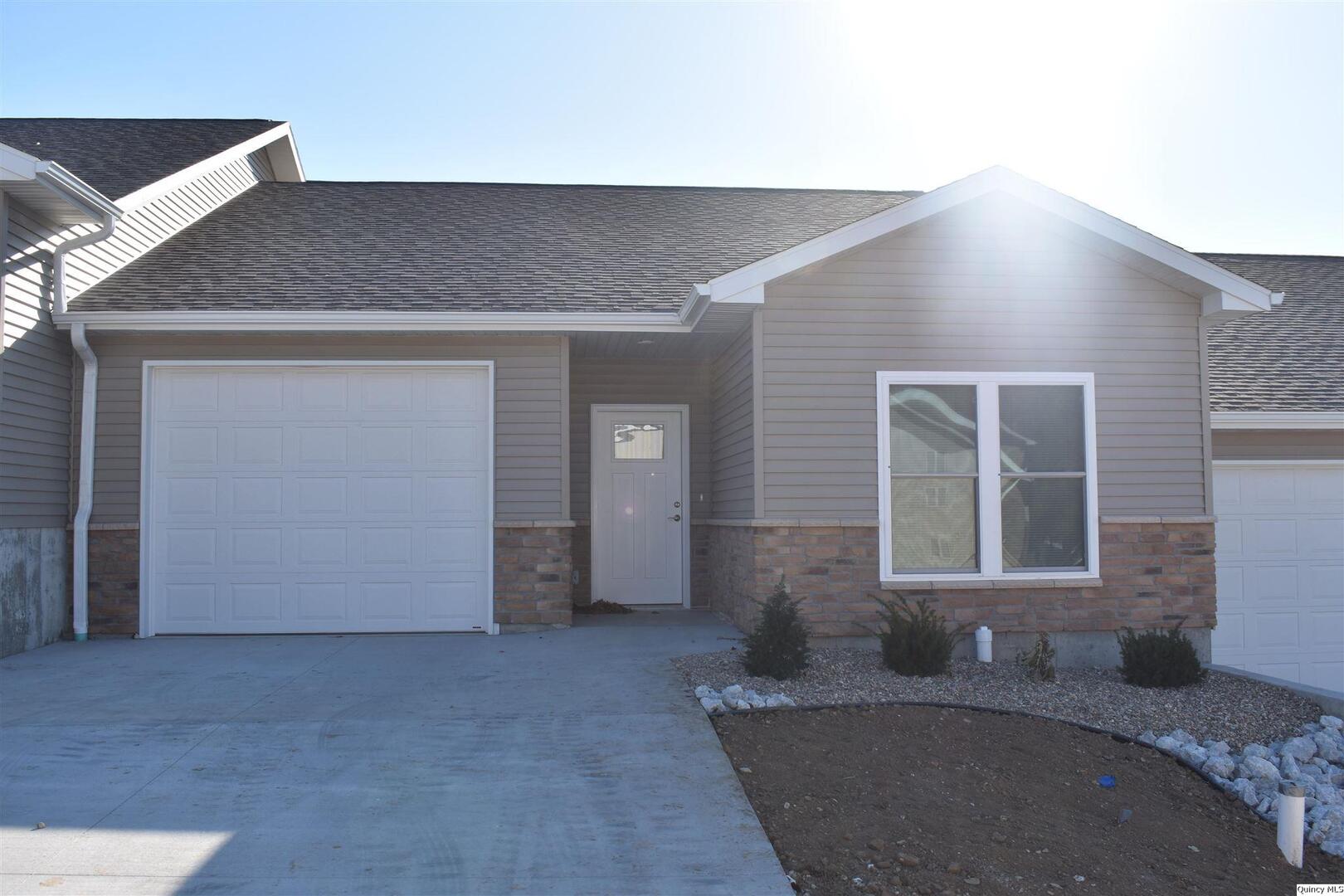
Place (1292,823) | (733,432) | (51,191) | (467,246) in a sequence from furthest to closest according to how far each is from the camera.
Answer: (467,246) < (733,432) < (51,191) < (1292,823)

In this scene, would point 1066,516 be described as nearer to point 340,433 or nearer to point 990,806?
point 990,806

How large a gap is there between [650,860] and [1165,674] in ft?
16.1

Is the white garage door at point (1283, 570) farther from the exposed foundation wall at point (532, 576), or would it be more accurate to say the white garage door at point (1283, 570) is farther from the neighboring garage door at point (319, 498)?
the neighboring garage door at point (319, 498)

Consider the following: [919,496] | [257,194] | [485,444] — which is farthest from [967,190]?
[257,194]

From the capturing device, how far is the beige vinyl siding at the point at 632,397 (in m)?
10.8

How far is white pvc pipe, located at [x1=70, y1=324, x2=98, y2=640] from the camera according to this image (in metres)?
8.82

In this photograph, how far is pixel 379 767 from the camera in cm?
516

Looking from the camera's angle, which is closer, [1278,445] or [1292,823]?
[1292,823]


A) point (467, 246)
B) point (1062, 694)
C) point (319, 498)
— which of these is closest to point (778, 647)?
point (1062, 694)

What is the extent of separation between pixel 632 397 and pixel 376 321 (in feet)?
9.92

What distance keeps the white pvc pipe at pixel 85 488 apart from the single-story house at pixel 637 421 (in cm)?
3

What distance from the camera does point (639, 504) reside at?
10.9m

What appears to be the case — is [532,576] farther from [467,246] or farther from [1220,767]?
[1220,767]

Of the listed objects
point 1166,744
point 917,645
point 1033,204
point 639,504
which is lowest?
point 1166,744
